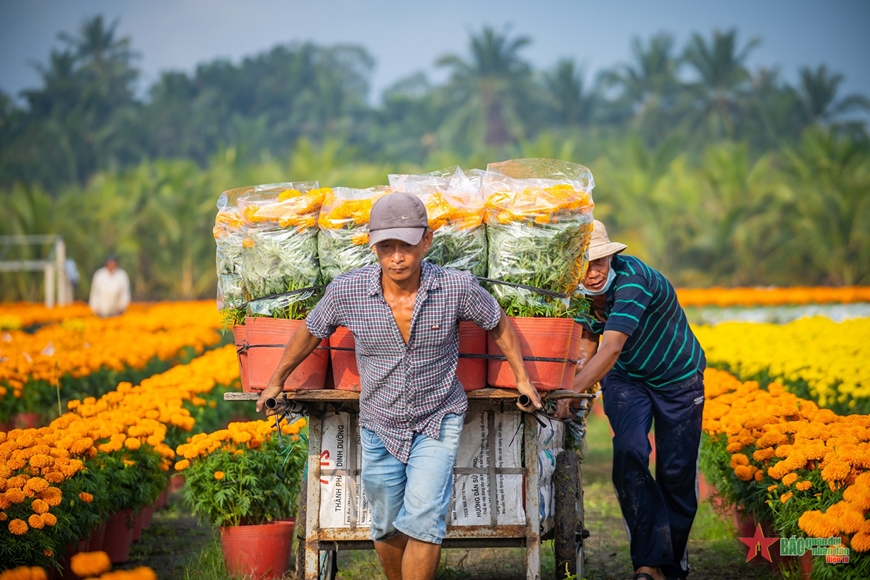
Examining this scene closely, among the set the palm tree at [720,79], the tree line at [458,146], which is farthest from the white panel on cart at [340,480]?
the palm tree at [720,79]

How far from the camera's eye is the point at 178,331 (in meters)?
12.5

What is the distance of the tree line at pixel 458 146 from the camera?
28984mm

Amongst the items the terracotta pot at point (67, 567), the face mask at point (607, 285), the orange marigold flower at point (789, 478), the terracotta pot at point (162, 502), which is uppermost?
the face mask at point (607, 285)

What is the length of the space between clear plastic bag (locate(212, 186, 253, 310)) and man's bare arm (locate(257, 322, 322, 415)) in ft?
2.01

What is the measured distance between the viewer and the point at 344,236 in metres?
4.14

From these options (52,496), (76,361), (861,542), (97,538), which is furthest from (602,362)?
(76,361)

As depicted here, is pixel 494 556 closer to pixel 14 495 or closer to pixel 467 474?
pixel 467 474

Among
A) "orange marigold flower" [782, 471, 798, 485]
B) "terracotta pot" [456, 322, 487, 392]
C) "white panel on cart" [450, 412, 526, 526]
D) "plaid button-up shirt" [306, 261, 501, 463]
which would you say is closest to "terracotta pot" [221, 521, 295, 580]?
"white panel on cart" [450, 412, 526, 526]

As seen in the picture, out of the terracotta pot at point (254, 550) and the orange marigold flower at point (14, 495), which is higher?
the orange marigold flower at point (14, 495)

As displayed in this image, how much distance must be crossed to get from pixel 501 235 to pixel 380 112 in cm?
5783

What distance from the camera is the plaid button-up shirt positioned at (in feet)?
12.3

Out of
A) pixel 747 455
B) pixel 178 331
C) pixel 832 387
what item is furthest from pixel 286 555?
pixel 178 331

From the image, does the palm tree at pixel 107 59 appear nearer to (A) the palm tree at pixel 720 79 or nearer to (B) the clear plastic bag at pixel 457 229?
(A) the palm tree at pixel 720 79

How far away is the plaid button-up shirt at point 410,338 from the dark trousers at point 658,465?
1.41 metres
